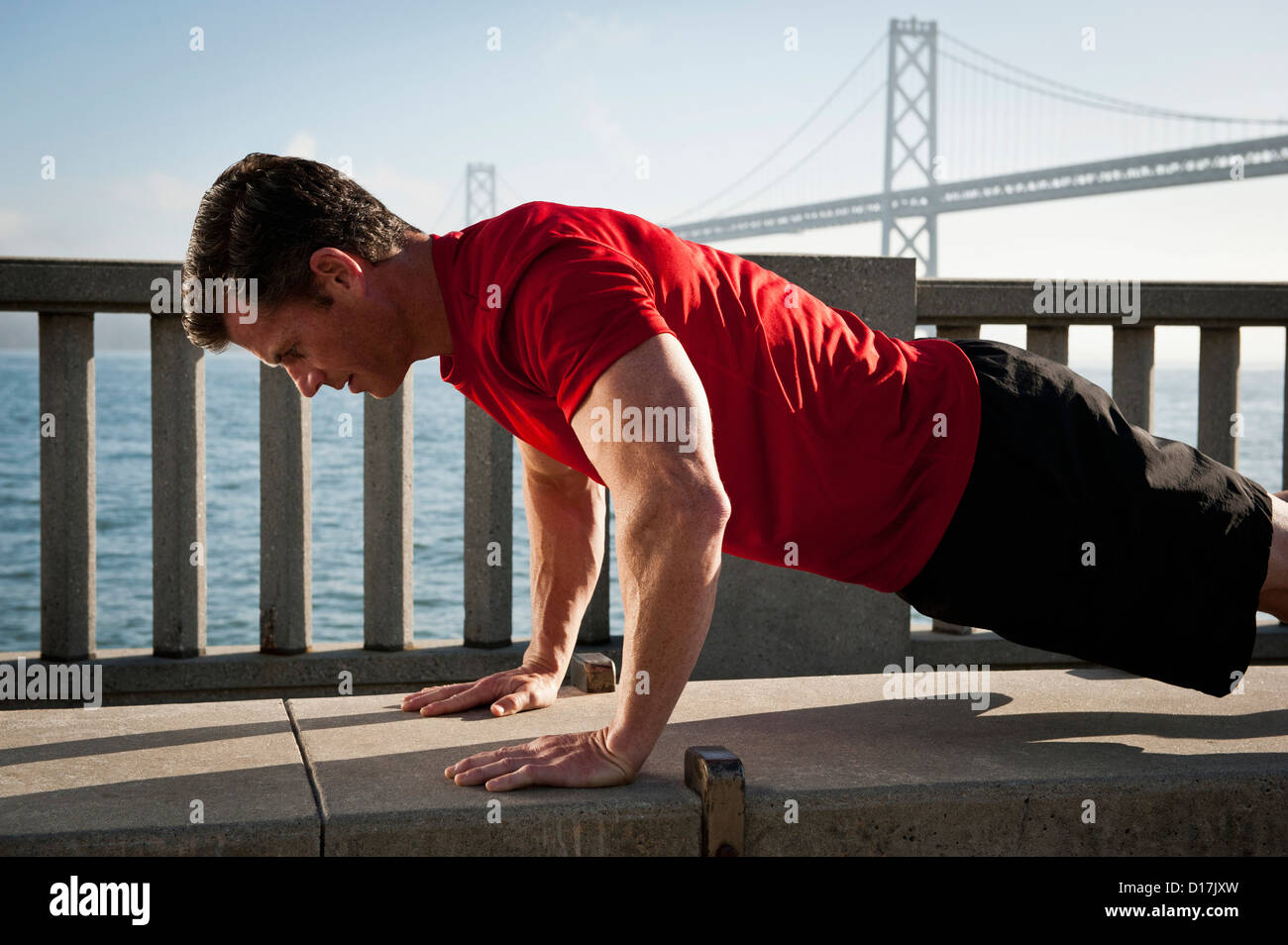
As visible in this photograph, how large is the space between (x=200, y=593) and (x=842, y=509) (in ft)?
6.33

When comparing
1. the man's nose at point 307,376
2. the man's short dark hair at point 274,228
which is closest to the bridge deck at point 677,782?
the man's nose at point 307,376

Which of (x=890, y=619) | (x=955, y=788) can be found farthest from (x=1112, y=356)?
(x=955, y=788)

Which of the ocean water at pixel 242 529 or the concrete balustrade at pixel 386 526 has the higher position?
the concrete balustrade at pixel 386 526

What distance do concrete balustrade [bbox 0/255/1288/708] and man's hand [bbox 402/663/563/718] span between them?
67 cm

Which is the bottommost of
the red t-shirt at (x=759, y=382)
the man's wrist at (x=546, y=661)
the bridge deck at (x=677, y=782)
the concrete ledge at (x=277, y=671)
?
the concrete ledge at (x=277, y=671)

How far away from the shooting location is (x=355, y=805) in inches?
68.8

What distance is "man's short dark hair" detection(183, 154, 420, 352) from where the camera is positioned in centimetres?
191

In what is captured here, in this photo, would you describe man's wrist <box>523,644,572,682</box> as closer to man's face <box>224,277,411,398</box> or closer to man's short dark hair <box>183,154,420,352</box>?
man's face <box>224,277,411,398</box>

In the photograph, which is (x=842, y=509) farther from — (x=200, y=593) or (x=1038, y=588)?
(x=200, y=593)

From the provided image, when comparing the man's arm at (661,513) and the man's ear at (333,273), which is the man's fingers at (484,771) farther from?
the man's ear at (333,273)

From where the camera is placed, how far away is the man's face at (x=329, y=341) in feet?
6.42

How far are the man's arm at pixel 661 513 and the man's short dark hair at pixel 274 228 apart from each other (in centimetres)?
54

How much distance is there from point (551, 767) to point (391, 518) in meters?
1.53
